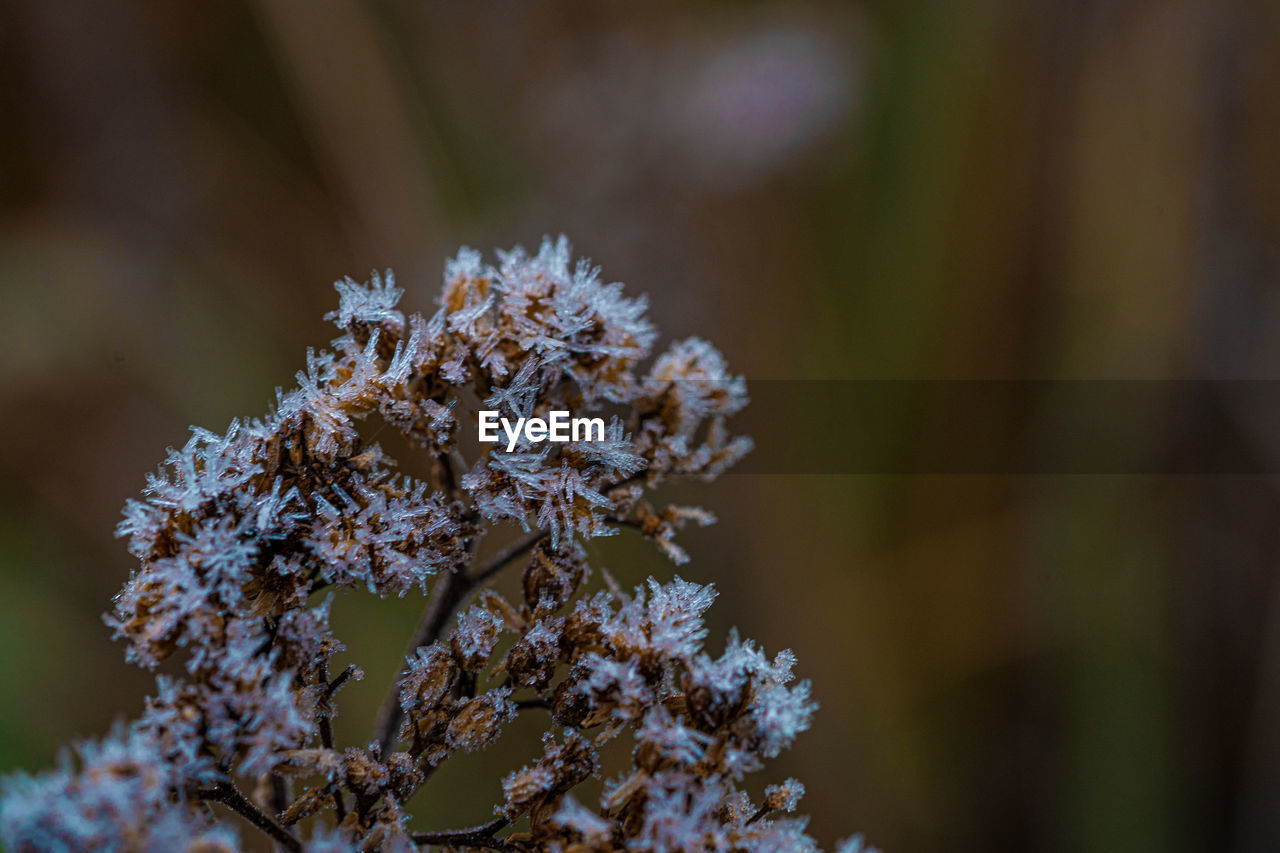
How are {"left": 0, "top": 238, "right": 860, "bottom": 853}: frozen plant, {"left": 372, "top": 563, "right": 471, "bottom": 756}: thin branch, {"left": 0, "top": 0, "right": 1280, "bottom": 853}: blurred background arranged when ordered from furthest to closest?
1. {"left": 0, "top": 0, "right": 1280, "bottom": 853}: blurred background
2. {"left": 372, "top": 563, "right": 471, "bottom": 756}: thin branch
3. {"left": 0, "top": 238, "right": 860, "bottom": 853}: frozen plant

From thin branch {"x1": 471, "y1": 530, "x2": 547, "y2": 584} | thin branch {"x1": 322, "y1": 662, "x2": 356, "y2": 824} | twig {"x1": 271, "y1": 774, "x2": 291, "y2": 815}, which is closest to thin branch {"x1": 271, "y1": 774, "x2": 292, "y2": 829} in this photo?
twig {"x1": 271, "y1": 774, "x2": 291, "y2": 815}

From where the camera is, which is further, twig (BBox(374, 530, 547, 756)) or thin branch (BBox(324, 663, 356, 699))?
twig (BBox(374, 530, 547, 756))

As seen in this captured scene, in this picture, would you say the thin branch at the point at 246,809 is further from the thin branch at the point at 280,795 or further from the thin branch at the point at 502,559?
the thin branch at the point at 502,559

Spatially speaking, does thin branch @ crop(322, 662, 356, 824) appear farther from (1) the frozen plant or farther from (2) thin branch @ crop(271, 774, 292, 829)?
(2) thin branch @ crop(271, 774, 292, 829)

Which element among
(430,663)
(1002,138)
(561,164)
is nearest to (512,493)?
(430,663)

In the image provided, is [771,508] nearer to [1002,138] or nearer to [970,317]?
[970,317]

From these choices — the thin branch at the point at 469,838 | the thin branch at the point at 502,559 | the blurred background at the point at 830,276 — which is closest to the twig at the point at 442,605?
the thin branch at the point at 502,559

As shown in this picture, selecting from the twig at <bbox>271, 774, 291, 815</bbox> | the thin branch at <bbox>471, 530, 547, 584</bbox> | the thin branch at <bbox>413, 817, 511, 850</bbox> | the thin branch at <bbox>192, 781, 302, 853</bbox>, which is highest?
the thin branch at <bbox>471, 530, 547, 584</bbox>

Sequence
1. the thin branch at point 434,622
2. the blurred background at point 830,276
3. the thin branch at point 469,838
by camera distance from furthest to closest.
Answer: the blurred background at point 830,276, the thin branch at point 434,622, the thin branch at point 469,838
